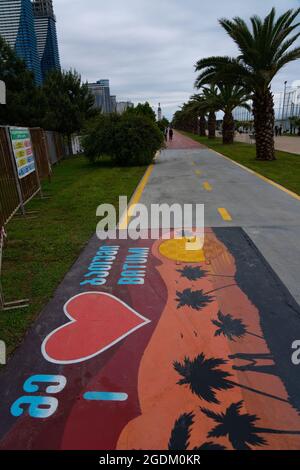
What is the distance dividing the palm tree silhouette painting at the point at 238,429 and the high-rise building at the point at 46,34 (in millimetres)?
54801

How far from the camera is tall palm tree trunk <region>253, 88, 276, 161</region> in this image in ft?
62.7

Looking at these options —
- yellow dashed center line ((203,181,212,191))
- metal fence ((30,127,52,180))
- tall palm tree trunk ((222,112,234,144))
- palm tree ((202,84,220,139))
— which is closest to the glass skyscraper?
palm tree ((202,84,220,139))

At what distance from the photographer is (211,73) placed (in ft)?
76.9

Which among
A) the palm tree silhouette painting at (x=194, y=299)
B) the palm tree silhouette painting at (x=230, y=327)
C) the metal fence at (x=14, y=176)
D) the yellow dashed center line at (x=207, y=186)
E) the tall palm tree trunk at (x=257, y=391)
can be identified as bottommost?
the yellow dashed center line at (x=207, y=186)

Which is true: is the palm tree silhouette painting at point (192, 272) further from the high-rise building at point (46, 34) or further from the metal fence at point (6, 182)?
the high-rise building at point (46, 34)

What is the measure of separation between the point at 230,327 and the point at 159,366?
1.00m

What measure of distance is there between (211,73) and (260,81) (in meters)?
6.04

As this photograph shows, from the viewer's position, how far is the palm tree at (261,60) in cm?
1706

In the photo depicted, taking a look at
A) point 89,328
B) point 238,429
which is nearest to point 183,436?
point 238,429

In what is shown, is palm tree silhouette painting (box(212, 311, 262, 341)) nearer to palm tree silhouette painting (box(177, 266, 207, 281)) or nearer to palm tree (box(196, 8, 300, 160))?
palm tree silhouette painting (box(177, 266, 207, 281))

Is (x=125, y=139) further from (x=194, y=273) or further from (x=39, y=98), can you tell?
(x=194, y=273)

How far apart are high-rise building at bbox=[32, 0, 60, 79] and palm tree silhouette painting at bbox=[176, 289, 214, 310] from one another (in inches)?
2082

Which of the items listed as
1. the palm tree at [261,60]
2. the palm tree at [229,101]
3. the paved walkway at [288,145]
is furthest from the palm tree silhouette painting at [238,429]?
the palm tree at [229,101]

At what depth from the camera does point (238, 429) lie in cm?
263
